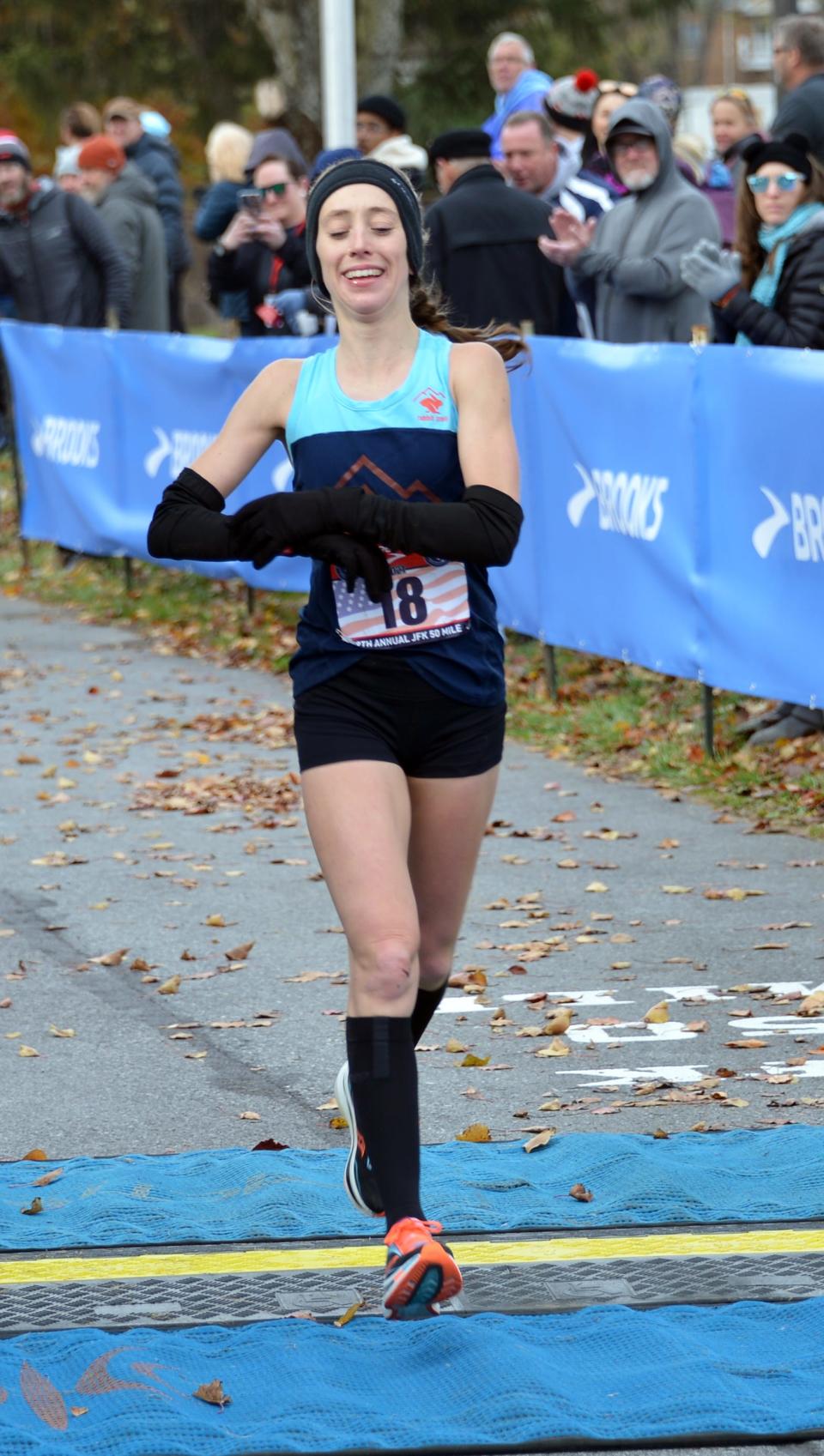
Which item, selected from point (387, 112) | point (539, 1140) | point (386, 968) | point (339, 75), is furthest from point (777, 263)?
point (339, 75)

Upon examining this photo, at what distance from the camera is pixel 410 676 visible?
454 cm

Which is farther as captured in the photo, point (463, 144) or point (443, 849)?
point (463, 144)

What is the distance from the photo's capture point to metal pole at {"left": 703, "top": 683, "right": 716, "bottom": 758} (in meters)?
9.63

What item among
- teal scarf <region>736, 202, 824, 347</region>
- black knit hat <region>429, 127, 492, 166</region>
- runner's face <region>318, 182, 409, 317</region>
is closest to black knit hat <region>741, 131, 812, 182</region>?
teal scarf <region>736, 202, 824, 347</region>

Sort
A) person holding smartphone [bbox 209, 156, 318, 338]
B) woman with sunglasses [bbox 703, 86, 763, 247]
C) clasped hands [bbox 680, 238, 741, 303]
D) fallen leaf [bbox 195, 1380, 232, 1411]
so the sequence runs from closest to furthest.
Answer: fallen leaf [bbox 195, 1380, 232, 1411]
clasped hands [bbox 680, 238, 741, 303]
person holding smartphone [bbox 209, 156, 318, 338]
woman with sunglasses [bbox 703, 86, 763, 247]

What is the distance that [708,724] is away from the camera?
9.78 meters

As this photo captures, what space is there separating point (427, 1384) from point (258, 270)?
11221mm

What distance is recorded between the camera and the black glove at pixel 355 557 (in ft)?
14.4

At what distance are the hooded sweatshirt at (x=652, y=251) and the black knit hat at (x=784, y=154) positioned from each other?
1.29 meters

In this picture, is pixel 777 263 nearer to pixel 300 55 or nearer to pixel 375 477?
pixel 375 477

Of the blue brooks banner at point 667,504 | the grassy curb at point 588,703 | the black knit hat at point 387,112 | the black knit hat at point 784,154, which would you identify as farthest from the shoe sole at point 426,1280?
the black knit hat at point 387,112

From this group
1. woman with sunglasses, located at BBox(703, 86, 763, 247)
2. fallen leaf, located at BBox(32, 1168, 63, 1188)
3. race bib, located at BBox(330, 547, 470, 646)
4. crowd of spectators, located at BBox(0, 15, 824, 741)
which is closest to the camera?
race bib, located at BBox(330, 547, 470, 646)

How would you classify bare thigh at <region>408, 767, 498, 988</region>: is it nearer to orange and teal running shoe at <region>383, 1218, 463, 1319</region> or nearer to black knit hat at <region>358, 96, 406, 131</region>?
orange and teal running shoe at <region>383, 1218, 463, 1319</region>

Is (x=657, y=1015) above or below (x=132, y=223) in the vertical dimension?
below
